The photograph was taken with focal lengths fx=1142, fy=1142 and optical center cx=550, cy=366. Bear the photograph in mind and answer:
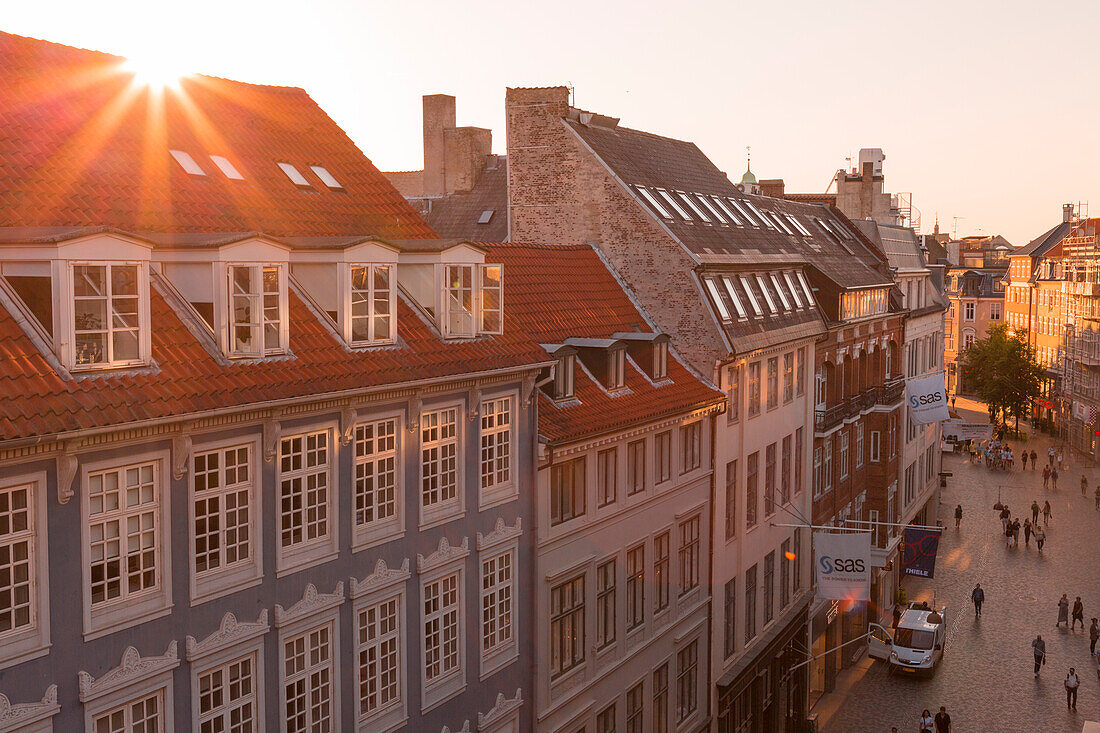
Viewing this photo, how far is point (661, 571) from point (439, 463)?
1094cm

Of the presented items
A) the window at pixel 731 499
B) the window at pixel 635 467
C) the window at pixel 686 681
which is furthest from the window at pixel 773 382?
the window at pixel 635 467

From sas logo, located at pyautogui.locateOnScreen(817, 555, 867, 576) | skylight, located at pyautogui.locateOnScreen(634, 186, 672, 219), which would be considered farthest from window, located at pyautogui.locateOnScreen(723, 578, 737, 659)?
skylight, located at pyautogui.locateOnScreen(634, 186, 672, 219)

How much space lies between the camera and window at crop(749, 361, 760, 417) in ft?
115

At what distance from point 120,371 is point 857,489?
4209cm

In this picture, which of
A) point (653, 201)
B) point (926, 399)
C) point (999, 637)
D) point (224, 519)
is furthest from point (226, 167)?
point (999, 637)

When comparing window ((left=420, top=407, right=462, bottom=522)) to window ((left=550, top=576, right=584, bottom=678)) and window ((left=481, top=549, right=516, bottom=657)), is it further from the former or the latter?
window ((left=550, top=576, right=584, bottom=678))

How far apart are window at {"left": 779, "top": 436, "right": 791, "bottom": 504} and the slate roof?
14.2 m

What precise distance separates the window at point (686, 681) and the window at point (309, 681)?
14894 millimetres

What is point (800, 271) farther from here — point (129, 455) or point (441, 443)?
point (129, 455)

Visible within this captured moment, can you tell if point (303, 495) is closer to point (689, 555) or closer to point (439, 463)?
point (439, 463)

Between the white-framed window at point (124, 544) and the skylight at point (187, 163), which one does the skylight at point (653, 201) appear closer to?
the skylight at point (187, 163)

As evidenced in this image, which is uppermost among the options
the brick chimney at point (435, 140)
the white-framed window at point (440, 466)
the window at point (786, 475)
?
the brick chimney at point (435, 140)

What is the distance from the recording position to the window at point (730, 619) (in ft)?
112

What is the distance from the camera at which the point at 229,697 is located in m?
15.7
